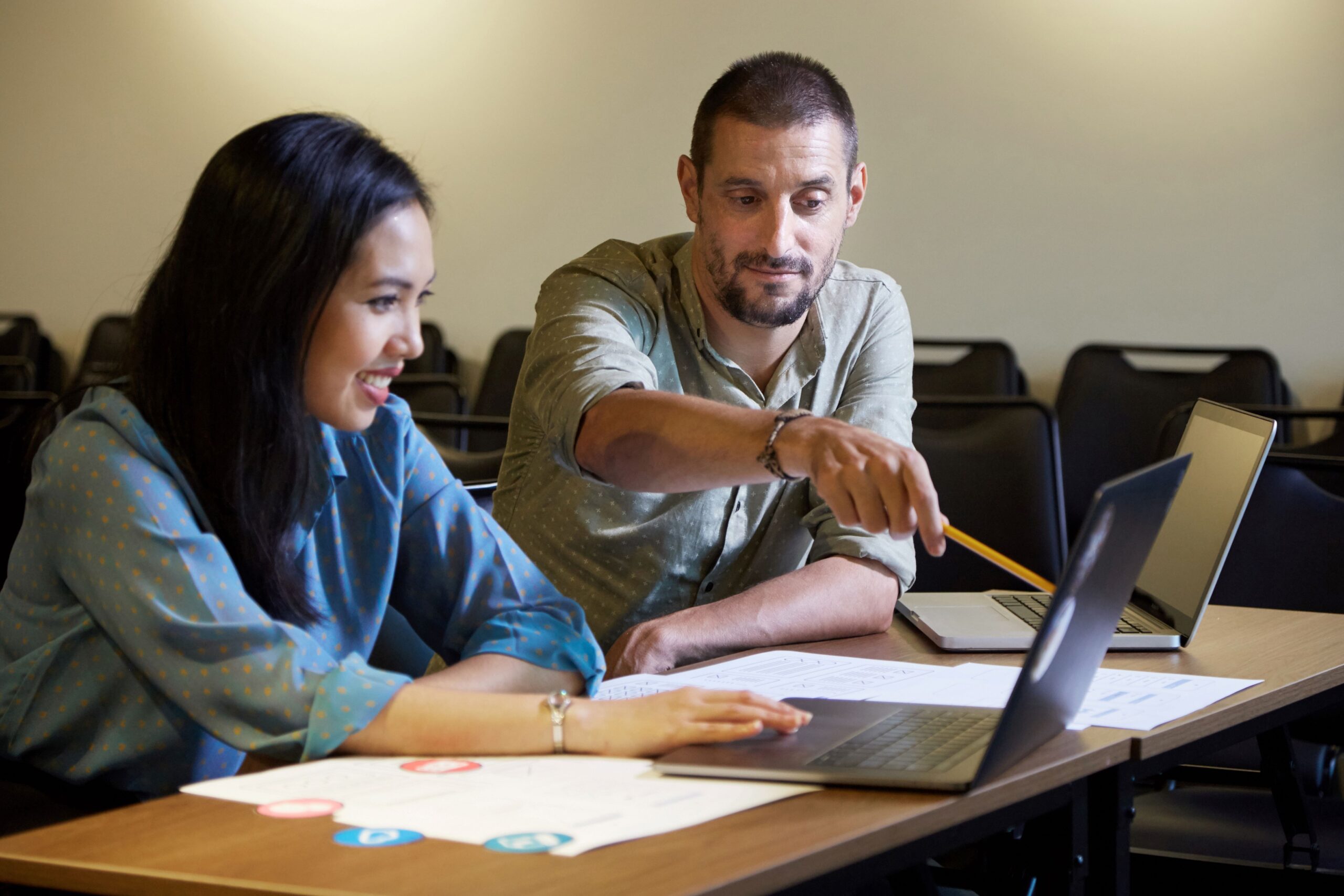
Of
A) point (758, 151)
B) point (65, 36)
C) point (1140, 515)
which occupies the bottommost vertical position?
point (1140, 515)

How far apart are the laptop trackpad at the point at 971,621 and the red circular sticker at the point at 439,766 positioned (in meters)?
0.72

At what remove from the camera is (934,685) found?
1.34m

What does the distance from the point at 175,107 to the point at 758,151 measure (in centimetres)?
400

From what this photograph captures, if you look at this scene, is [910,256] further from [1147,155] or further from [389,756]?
[389,756]

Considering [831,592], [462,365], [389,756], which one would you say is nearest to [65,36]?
[462,365]

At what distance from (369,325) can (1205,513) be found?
1.00 m

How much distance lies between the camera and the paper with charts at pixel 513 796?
88 cm

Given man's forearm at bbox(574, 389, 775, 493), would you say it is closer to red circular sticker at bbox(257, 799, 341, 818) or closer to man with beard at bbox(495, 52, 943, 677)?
man with beard at bbox(495, 52, 943, 677)

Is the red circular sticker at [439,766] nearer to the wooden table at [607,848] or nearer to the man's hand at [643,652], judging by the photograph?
the wooden table at [607,848]

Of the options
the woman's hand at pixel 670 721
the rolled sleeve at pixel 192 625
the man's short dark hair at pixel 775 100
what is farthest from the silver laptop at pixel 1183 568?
the rolled sleeve at pixel 192 625

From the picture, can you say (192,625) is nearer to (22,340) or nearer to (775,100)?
(775,100)

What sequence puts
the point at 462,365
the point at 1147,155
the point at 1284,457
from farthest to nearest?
the point at 462,365 < the point at 1147,155 < the point at 1284,457

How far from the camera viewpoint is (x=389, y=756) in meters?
1.08

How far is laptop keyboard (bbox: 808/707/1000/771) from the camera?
1.01 meters
